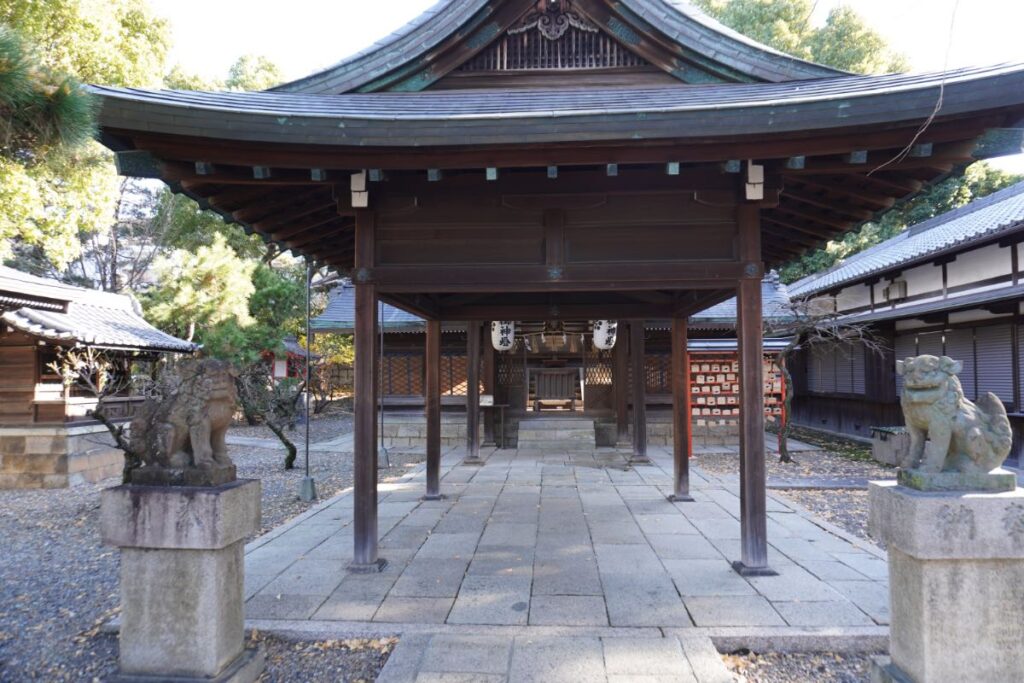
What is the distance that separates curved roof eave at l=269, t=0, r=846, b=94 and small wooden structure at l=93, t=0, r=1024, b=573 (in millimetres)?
20

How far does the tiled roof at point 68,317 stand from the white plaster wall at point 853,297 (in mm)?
18060

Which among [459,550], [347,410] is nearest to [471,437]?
[459,550]

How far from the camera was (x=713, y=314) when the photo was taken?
41.7 ft

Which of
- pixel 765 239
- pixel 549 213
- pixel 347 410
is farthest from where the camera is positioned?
pixel 347 410

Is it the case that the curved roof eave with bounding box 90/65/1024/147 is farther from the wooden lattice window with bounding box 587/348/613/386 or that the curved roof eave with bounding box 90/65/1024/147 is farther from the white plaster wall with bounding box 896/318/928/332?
the white plaster wall with bounding box 896/318/928/332

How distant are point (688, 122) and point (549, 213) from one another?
1326 mm

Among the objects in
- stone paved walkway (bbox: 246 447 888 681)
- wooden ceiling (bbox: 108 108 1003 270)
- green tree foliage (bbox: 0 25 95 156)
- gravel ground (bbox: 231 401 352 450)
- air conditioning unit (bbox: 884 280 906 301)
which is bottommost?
gravel ground (bbox: 231 401 352 450)

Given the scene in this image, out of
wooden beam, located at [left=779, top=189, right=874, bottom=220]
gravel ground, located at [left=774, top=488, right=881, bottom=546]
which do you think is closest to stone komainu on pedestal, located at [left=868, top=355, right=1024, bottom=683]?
wooden beam, located at [left=779, top=189, right=874, bottom=220]

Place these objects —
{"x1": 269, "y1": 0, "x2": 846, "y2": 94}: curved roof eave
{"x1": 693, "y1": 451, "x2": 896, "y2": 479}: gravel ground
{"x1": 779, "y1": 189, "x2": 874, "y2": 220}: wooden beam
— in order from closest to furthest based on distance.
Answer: {"x1": 779, "y1": 189, "x2": 874, "y2": 220}: wooden beam < {"x1": 269, "y1": 0, "x2": 846, "y2": 94}: curved roof eave < {"x1": 693, "y1": 451, "x2": 896, "y2": 479}: gravel ground

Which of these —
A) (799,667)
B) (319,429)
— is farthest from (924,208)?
(319,429)

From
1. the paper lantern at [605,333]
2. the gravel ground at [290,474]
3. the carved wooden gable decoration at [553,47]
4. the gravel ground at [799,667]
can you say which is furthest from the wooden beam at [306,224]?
the paper lantern at [605,333]

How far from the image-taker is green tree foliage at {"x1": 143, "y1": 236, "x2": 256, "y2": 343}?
15.5m

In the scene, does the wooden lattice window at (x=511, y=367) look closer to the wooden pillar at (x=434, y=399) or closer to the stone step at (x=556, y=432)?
the stone step at (x=556, y=432)

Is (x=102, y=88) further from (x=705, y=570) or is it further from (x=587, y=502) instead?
(x=587, y=502)
